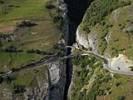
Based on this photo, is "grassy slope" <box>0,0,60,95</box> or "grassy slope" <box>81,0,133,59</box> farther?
"grassy slope" <box>0,0,60,95</box>

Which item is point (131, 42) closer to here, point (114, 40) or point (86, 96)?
point (114, 40)

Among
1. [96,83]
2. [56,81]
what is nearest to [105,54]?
[96,83]

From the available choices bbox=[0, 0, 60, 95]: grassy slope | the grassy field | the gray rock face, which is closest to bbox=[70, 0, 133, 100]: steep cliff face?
the grassy field

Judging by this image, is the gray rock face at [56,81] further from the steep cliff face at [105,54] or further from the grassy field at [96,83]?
the grassy field at [96,83]

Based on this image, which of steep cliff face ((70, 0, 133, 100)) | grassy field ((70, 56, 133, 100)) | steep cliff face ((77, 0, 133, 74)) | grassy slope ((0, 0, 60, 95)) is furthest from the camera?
grassy slope ((0, 0, 60, 95))

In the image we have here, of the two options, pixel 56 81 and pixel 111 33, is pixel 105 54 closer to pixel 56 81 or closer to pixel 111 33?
pixel 111 33

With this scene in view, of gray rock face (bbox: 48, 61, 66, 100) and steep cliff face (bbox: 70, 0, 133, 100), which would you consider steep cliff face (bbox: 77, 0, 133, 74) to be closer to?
steep cliff face (bbox: 70, 0, 133, 100)

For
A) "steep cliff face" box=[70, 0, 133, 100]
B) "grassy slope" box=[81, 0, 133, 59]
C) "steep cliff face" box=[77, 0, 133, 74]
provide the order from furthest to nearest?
"grassy slope" box=[81, 0, 133, 59], "steep cliff face" box=[77, 0, 133, 74], "steep cliff face" box=[70, 0, 133, 100]

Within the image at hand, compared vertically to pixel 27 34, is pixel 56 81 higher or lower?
lower

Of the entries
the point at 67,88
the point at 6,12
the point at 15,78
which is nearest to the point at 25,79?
the point at 15,78

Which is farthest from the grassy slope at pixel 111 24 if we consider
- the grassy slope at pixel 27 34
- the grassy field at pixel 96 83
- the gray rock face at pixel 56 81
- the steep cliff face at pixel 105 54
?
the gray rock face at pixel 56 81

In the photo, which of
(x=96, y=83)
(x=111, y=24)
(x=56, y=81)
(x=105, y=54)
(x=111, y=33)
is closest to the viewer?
(x=96, y=83)
